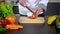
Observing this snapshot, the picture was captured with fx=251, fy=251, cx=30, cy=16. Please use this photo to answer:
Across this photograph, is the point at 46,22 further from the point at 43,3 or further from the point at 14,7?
the point at 14,7

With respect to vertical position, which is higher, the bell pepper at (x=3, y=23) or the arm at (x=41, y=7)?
the arm at (x=41, y=7)

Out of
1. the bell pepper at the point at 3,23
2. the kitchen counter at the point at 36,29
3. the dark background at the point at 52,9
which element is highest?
the dark background at the point at 52,9

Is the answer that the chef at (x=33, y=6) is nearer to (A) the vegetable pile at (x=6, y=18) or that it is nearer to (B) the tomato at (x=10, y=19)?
(A) the vegetable pile at (x=6, y=18)

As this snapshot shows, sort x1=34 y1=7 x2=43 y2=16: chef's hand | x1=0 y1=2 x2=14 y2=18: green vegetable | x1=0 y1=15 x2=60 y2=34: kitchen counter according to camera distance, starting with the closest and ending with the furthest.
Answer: x1=0 y1=15 x2=60 y2=34: kitchen counter, x1=0 y1=2 x2=14 y2=18: green vegetable, x1=34 y1=7 x2=43 y2=16: chef's hand

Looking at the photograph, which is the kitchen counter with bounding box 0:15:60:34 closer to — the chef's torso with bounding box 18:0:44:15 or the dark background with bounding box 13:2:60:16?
the chef's torso with bounding box 18:0:44:15

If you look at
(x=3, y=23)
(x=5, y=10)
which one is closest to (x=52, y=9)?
(x=5, y=10)

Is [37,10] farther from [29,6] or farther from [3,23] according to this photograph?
[3,23]

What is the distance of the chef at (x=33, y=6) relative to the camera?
1.96m

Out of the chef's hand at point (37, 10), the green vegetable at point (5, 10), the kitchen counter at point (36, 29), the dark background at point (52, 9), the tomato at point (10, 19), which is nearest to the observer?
the kitchen counter at point (36, 29)

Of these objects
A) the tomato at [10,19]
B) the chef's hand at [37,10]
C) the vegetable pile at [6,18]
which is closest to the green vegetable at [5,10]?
the vegetable pile at [6,18]

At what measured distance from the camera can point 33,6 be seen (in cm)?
201

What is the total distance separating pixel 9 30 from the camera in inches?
62.8

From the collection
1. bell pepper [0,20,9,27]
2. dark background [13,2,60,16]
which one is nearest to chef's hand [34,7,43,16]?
dark background [13,2,60,16]

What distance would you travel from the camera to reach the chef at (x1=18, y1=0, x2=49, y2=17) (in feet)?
6.44
